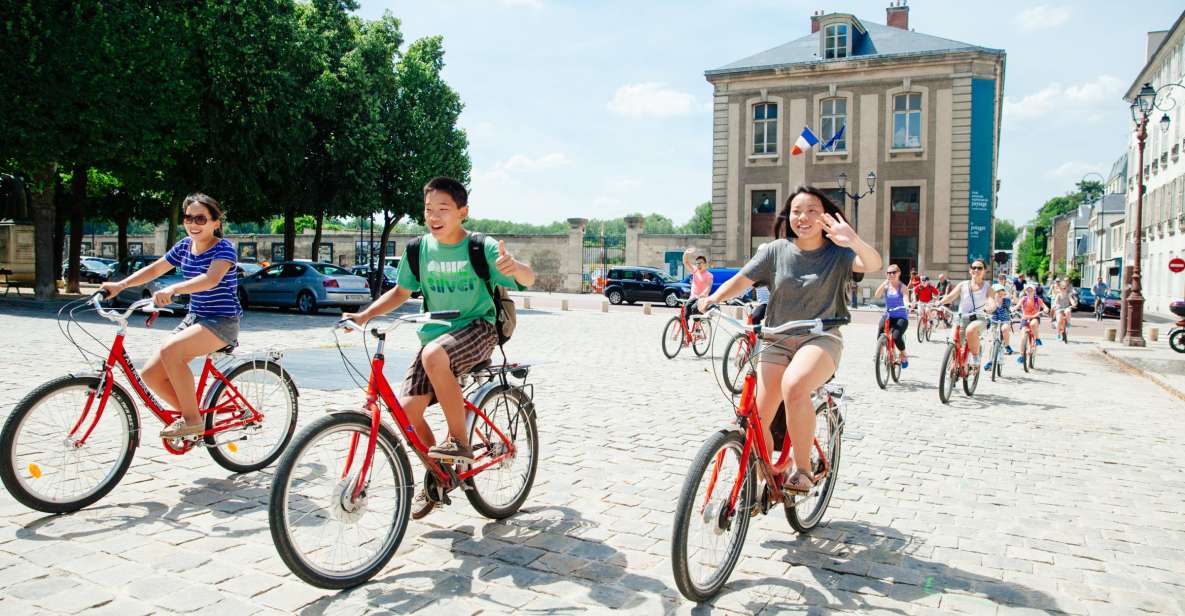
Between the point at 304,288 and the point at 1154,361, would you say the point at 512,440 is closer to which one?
the point at 1154,361

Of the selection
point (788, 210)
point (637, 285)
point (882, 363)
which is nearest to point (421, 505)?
point (788, 210)

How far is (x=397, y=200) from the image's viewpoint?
30422 millimetres

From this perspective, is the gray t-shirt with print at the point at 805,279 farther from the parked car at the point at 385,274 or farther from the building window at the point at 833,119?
the building window at the point at 833,119

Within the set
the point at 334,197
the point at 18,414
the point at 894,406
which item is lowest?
the point at 894,406

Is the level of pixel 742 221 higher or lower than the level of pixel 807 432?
higher

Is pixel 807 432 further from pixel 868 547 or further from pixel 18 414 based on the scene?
pixel 18 414

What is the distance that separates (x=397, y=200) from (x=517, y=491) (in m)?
27.0

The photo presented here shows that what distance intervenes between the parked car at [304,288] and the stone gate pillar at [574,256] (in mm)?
23320

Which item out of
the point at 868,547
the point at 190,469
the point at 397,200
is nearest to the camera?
the point at 868,547

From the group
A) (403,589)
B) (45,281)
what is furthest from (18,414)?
(45,281)

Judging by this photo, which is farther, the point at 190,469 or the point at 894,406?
the point at 894,406

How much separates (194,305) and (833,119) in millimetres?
37692

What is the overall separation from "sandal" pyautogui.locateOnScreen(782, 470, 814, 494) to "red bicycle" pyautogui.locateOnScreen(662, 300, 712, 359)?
9.11m

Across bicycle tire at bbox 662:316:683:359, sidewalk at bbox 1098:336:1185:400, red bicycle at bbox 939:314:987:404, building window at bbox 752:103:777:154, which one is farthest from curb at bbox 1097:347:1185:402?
building window at bbox 752:103:777:154
